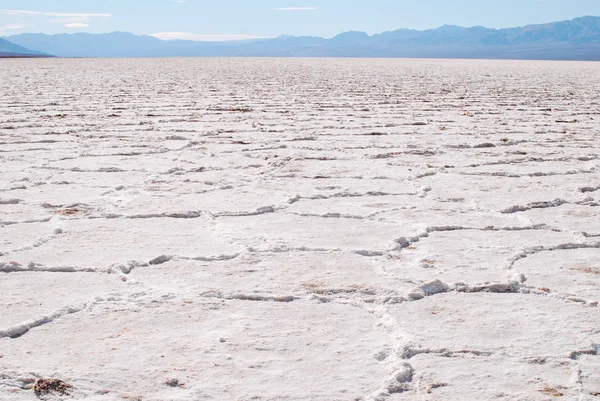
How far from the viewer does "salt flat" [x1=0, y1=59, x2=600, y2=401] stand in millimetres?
1392

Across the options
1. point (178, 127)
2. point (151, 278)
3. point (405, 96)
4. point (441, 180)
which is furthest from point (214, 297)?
point (405, 96)

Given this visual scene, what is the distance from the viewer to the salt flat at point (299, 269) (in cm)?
139

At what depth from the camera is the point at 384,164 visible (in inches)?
140

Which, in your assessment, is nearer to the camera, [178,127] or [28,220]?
[28,220]

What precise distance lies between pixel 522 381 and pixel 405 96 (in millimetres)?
7012

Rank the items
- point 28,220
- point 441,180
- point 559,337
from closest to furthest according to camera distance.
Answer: point 559,337
point 28,220
point 441,180

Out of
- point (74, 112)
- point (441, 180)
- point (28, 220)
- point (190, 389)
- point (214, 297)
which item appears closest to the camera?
point (190, 389)

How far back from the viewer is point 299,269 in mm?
1980

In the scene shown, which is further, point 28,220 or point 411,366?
point 28,220

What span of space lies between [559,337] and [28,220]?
1709 millimetres

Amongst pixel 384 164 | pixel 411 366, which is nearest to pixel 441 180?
pixel 384 164

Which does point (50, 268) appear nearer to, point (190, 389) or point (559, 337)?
point (190, 389)

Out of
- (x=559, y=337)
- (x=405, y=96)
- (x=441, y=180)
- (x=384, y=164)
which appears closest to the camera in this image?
(x=559, y=337)

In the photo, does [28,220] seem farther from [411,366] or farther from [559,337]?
[559,337]
